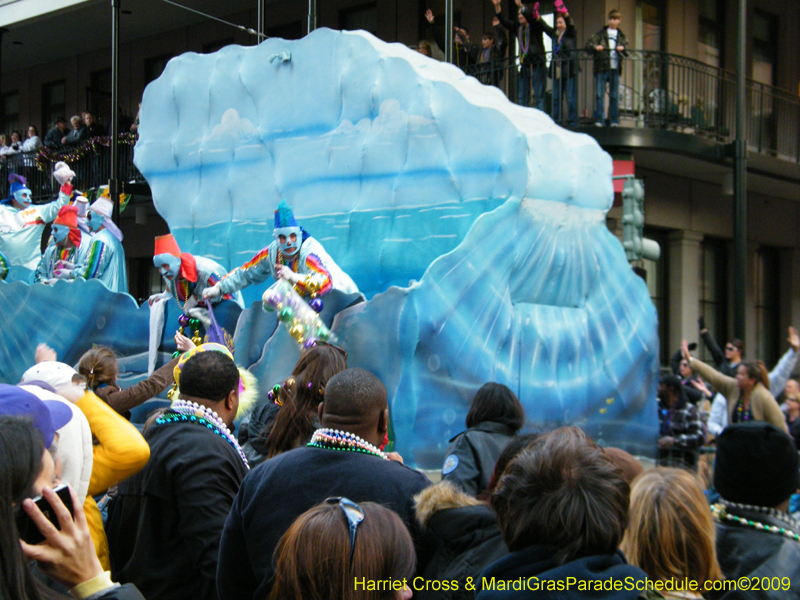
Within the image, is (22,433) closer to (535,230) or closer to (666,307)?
(535,230)

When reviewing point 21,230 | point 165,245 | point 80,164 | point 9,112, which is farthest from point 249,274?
point 9,112

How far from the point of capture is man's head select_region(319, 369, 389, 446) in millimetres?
2602

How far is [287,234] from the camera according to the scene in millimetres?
7727

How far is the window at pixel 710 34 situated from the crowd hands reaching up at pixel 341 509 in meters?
13.1

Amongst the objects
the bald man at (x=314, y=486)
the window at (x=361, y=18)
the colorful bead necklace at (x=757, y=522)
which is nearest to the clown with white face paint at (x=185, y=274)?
the bald man at (x=314, y=486)

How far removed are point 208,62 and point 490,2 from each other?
593 centimetres

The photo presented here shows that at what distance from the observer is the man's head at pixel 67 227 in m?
10.3

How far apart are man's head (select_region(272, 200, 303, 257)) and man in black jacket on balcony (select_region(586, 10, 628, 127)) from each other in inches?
249

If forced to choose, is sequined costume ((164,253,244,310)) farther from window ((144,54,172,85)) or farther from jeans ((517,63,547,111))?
window ((144,54,172,85))

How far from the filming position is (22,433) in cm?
167

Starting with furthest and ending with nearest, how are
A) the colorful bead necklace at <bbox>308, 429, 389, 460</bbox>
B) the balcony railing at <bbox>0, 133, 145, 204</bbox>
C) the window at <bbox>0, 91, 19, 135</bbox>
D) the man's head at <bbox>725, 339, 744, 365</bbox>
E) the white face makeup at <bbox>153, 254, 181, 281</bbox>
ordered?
the window at <bbox>0, 91, 19, 135</bbox>, the balcony railing at <bbox>0, 133, 145, 204</bbox>, the white face makeup at <bbox>153, 254, 181, 281</bbox>, the man's head at <bbox>725, 339, 744, 365</bbox>, the colorful bead necklace at <bbox>308, 429, 389, 460</bbox>

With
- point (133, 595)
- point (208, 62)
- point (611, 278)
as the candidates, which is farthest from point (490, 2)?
point (133, 595)

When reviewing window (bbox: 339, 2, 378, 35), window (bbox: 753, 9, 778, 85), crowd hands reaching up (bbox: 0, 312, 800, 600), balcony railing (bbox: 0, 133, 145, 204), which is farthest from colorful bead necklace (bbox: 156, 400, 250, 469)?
window (bbox: 753, 9, 778, 85)

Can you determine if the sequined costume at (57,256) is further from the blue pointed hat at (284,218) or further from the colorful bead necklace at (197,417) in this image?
the colorful bead necklace at (197,417)
